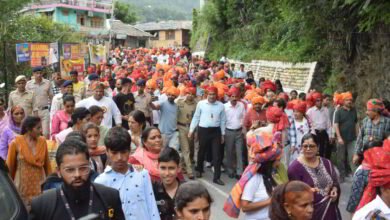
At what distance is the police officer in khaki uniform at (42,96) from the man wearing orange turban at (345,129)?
6077mm

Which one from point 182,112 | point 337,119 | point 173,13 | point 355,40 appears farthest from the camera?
point 173,13

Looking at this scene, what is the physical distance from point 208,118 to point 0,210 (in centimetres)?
714

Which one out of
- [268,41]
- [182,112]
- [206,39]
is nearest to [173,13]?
[206,39]

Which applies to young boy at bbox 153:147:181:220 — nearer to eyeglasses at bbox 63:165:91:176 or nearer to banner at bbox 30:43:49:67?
eyeglasses at bbox 63:165:91:176

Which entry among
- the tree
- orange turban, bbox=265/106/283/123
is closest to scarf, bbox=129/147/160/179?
orange turban, bbox=265/106/283/123

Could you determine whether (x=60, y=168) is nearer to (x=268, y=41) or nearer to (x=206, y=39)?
(x=268, y=41)

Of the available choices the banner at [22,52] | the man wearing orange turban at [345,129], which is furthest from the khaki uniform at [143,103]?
the banner at [22,52]

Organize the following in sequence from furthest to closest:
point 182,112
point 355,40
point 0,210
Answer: point 355,40 → point 182,112 → point 0,210

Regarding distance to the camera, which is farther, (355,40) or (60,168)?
(355,40)

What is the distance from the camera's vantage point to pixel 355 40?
14023 millimetres

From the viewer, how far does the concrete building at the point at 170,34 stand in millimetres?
71062

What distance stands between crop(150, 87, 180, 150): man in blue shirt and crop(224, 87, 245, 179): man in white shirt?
106 cm

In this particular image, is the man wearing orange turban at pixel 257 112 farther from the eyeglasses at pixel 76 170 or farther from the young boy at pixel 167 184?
the eyeglasses at pixel 76 170

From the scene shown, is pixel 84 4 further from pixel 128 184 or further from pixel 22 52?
pixel 128 184
